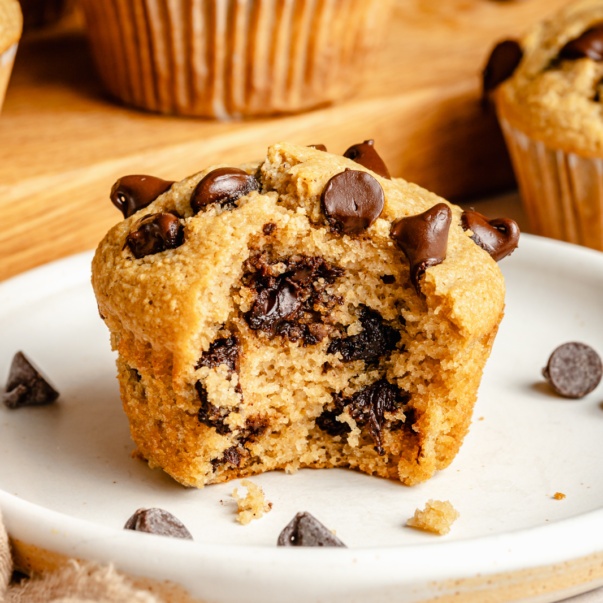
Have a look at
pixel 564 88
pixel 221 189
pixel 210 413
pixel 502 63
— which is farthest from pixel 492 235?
pixel 502 63

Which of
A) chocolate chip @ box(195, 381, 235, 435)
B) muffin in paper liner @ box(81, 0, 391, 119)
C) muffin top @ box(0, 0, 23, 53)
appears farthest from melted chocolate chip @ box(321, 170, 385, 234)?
muffin in paper liner @ box(81, 0, 391, 119)

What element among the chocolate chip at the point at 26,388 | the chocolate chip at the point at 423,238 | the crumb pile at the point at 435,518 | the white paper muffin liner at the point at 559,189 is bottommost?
the white paper muffin liner at the point at 559,189

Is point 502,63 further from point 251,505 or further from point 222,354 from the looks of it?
point 251,505

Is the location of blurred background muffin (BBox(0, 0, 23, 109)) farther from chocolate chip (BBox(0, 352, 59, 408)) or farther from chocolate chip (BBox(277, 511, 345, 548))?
chocolate chip (BBox(277, 511, 345, 548))

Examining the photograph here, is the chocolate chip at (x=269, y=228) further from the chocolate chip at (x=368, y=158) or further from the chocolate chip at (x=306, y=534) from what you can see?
the chocolate chip at (x=306, y=534)

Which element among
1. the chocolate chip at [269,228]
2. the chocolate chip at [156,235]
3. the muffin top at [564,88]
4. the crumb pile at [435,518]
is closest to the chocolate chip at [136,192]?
the chocolate chip at [156,235]
